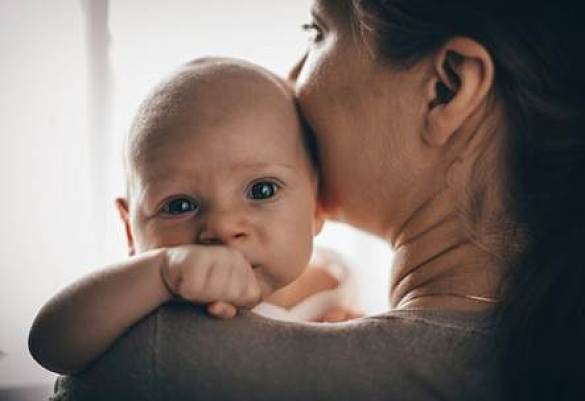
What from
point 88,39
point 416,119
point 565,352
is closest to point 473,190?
point 416,119

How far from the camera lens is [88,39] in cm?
160

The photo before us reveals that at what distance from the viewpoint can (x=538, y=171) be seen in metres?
0.91

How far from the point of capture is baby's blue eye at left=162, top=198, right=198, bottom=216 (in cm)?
104

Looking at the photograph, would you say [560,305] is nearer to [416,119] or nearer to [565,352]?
[565,352]

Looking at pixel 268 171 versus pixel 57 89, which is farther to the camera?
pixel 57 89

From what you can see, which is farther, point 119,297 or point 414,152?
point 414,152

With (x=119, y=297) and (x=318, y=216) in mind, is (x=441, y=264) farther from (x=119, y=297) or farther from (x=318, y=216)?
(x=119, y=297)

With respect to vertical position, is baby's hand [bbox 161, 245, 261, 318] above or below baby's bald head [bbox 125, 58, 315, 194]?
below

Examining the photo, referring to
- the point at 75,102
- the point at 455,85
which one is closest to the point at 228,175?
the point at 455,85

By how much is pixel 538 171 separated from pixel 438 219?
15 centimetres

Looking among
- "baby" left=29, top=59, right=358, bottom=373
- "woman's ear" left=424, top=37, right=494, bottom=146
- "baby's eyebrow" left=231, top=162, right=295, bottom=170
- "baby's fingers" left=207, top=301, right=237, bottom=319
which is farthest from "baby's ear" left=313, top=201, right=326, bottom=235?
"baby's fingers" left=207, top=301, right=237, bottom=319

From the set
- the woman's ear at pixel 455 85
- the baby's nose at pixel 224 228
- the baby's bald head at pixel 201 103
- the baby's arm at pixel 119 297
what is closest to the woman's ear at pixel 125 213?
the baby's bald head at pixel 201 103

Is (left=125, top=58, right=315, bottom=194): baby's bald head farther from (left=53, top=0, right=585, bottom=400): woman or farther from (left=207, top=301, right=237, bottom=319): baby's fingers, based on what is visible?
(left=207, top=301, right=237, bottom=319): baby's fingers

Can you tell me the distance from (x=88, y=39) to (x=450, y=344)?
1.14 meters
